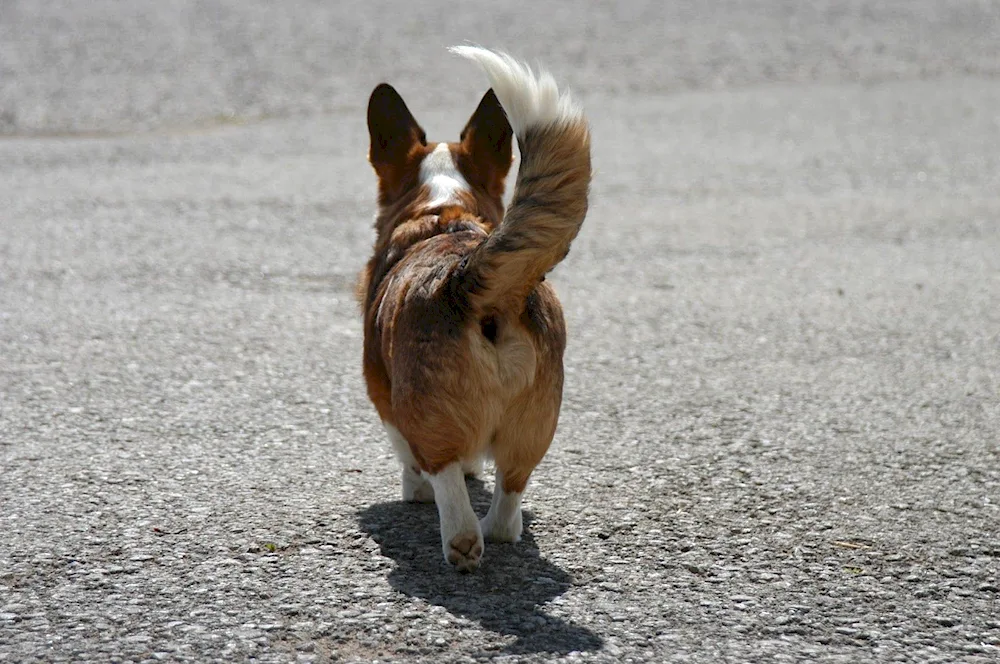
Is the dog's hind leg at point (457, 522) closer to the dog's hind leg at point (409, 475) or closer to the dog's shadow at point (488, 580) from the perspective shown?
the dog's shadow at point (488, 580)

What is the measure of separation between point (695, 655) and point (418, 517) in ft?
4.47

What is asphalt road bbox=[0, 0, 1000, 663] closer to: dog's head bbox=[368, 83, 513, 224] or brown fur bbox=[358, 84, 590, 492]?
brown fur bbox=[358, 84, 590, 492]

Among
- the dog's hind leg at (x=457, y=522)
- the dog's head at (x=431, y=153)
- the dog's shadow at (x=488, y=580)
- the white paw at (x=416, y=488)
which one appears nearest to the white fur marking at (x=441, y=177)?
the dog's head at (x=431, y=153)

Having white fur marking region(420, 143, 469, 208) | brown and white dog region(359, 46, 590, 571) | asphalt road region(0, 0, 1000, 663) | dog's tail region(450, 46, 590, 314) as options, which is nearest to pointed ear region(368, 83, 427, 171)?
white fur marking region(420, 143, 469, 208)

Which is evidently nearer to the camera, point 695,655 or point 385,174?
point 695,655

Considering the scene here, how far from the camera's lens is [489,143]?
202 inches

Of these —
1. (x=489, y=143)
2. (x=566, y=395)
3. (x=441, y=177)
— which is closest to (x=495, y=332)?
(x=441, y=177)

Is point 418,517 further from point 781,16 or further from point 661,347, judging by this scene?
point 781,16

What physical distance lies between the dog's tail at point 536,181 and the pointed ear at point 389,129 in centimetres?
140

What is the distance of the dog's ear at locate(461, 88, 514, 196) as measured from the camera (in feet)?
16.9

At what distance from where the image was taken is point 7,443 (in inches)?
199

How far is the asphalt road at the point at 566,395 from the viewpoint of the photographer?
3.69 metres

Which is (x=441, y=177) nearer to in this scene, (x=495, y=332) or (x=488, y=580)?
(x=495, y=332)

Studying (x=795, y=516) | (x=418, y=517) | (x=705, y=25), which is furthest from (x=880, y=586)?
(x=705, y=25)
